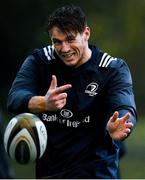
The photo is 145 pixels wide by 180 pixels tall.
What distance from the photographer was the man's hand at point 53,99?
6094 millimetres

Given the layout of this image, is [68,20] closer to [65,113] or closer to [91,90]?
[91,90]

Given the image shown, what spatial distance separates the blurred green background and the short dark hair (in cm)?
1354

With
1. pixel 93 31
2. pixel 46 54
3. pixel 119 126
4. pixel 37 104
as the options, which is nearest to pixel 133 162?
pixel 93 31

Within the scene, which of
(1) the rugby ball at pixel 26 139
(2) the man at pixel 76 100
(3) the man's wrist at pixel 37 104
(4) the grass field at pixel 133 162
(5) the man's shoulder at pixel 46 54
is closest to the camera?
(3) the man's wrist at pixel 37 104

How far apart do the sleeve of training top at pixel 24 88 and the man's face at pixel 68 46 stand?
0.88ft

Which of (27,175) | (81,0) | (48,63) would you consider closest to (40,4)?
(81,0)

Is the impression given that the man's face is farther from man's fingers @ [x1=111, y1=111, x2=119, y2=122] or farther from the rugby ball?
man's fingers @ [x1=111, y1=111, x2=119, y2=122]

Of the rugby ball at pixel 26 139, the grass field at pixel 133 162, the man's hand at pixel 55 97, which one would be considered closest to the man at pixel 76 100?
the rugby ball at pixel 26 139

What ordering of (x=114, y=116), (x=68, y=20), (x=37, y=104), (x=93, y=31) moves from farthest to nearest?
(x=93, y=31) < (x=68, y=20) < (x=37, y=104) < (x=114, y=116)

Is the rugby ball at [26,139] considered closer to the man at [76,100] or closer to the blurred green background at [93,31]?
the man at [76,100]

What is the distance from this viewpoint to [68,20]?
21.9 feet

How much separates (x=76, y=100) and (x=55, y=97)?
1.77ft

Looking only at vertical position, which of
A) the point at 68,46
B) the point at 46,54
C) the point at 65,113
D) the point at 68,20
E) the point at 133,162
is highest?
the point at 68,20

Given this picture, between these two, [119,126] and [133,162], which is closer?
[119,126]
